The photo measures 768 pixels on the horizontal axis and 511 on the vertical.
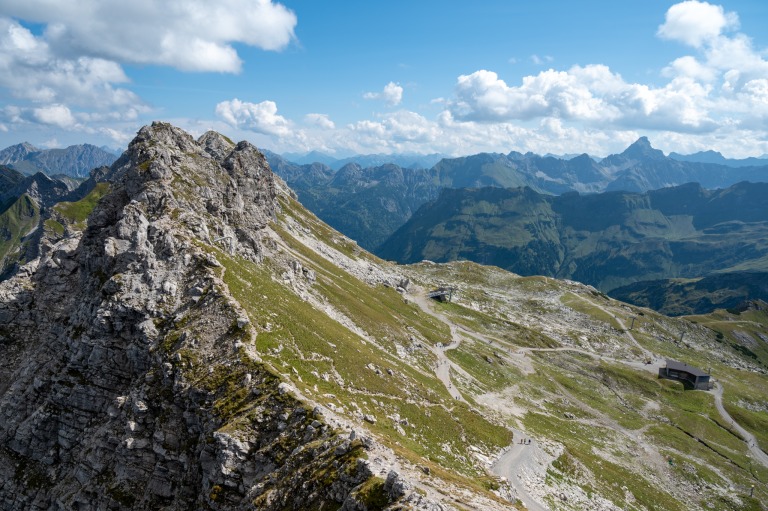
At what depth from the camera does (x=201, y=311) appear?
5397 cm

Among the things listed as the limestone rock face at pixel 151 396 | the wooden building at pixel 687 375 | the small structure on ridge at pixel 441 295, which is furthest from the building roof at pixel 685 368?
the limestone rock face at pixel 151 396

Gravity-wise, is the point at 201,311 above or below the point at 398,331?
above

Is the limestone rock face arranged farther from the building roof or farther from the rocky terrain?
the building roof

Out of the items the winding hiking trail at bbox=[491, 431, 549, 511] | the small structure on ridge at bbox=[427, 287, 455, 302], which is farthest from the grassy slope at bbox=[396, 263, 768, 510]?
the small structure on ridge at bbox=[427, 287, 455, 302]

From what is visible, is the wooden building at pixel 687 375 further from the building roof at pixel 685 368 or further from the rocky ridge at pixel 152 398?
the rocky ridge at pixel 152 398

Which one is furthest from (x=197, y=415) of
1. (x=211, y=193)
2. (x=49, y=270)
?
(x=211, y=193)

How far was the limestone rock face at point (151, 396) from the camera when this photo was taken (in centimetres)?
3638

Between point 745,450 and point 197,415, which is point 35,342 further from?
point 745,450

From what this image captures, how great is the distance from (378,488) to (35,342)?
7310 centimetres

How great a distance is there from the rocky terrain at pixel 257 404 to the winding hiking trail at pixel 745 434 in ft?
3.17

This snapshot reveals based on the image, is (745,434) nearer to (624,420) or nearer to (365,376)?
(624,420)

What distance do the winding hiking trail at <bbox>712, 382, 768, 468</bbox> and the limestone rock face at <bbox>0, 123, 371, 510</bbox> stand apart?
12180 cm

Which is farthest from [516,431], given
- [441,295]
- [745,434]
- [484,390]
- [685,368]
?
[441,295]

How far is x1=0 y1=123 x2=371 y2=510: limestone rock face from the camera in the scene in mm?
36375
